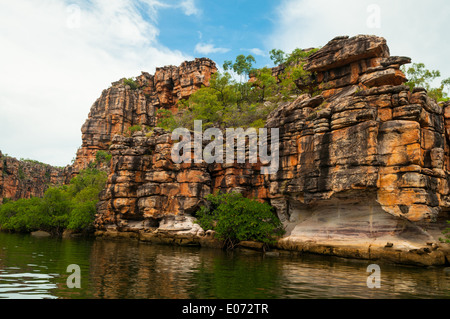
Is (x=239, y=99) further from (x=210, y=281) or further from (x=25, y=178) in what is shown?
(x=25, y=178)

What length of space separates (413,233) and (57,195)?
51.1m

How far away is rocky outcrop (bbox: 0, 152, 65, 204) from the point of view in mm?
87688

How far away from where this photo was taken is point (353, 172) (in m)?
25.4

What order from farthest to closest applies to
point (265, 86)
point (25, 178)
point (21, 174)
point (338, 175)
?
point (25, 178) → point (21, 174) → point (265, 86) → point (338, 175)

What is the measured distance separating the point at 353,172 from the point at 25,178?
105091 millimetres

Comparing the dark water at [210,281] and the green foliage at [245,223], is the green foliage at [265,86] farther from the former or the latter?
the dark water at [210,281]

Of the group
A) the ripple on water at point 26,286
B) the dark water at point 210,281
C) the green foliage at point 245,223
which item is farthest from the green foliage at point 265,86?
the ripple on water at point 26,286

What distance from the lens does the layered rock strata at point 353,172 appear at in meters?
23.3

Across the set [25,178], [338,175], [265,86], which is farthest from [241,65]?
[25,178]

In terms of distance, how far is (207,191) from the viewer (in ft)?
130

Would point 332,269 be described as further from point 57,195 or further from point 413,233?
point 57,195

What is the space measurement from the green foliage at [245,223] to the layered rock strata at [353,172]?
1.43 metres

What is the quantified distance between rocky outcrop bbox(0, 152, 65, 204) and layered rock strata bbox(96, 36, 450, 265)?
70.2 meters
